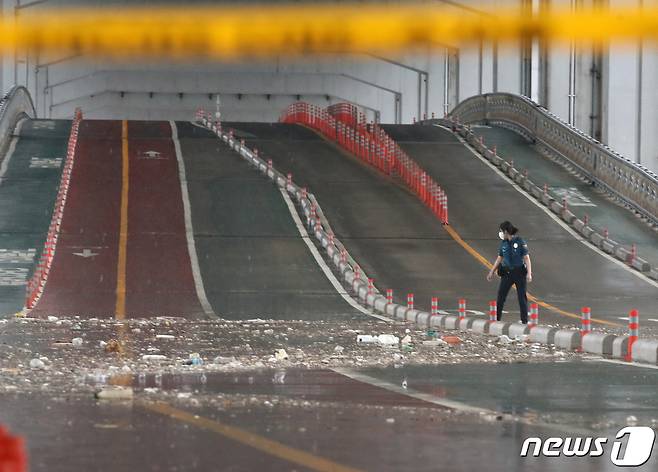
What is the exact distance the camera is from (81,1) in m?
71.2

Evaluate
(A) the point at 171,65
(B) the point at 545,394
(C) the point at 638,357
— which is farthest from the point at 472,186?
(A) the point at 171,65

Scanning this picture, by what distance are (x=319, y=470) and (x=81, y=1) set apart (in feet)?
210

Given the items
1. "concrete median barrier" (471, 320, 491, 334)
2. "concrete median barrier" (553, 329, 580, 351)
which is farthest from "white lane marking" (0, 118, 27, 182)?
"concrete median barrier" (553, 329, 580, 351)

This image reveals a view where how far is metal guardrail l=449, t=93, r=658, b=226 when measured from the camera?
147 feet

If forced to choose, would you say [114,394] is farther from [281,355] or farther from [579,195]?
[579,195]

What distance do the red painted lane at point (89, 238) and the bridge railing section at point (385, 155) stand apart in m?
9.10

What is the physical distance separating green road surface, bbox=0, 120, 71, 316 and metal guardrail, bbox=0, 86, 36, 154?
48 centimetres

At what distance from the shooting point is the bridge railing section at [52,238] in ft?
98.4

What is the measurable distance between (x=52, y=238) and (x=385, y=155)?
1897 cm

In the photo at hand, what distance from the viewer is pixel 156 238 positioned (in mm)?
38406

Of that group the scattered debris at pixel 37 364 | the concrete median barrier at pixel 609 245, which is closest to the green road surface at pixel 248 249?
the concrete median barrier at pixel 609 245

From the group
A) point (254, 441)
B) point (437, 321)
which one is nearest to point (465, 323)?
point (437, 321)

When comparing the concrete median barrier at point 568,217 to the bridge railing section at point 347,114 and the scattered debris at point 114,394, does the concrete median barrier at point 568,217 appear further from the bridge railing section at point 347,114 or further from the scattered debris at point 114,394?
the scattered debris at point 114,394

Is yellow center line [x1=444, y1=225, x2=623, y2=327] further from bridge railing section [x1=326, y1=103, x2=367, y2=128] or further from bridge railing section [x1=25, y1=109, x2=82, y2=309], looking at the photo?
bridge railing section [x1=326, y1=103, x2=367, y2=128]
